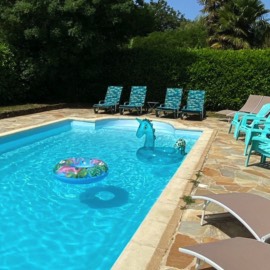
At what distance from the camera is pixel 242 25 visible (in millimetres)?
22016

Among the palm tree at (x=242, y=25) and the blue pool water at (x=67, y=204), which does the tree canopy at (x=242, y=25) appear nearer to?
the palm tree at (x=242, y=25)

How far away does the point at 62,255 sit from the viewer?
4.11 m

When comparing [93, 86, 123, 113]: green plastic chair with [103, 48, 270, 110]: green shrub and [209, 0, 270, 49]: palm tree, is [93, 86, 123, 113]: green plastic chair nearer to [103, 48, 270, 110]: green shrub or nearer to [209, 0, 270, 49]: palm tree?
[103, 48, 270, 110]: green shrub

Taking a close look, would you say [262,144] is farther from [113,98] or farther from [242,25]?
[242,25]

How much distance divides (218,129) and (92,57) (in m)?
7.31

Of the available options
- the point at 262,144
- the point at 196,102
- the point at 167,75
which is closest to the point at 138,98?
the point at 167,75

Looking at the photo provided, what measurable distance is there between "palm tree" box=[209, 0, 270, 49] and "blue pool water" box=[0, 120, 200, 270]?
14525 mm

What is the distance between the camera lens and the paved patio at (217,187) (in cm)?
351

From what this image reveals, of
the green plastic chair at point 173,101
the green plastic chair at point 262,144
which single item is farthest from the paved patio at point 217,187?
the green plastic chair at point 173,101

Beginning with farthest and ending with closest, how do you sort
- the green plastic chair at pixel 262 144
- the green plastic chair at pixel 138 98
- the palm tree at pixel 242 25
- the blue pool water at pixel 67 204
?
the palm tree at pixel 242 25 → the green plastic chair at pixel 138 98 → the green plastic chair at pixel 262 144 → the blue pool water at pixel 67 204

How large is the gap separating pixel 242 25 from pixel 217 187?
19.2 meters

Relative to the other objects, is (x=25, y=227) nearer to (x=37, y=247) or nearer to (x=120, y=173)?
(x=37, y=247)

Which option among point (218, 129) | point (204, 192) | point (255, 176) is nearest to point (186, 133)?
point (218, 129)

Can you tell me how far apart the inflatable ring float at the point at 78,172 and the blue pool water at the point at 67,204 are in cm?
54
